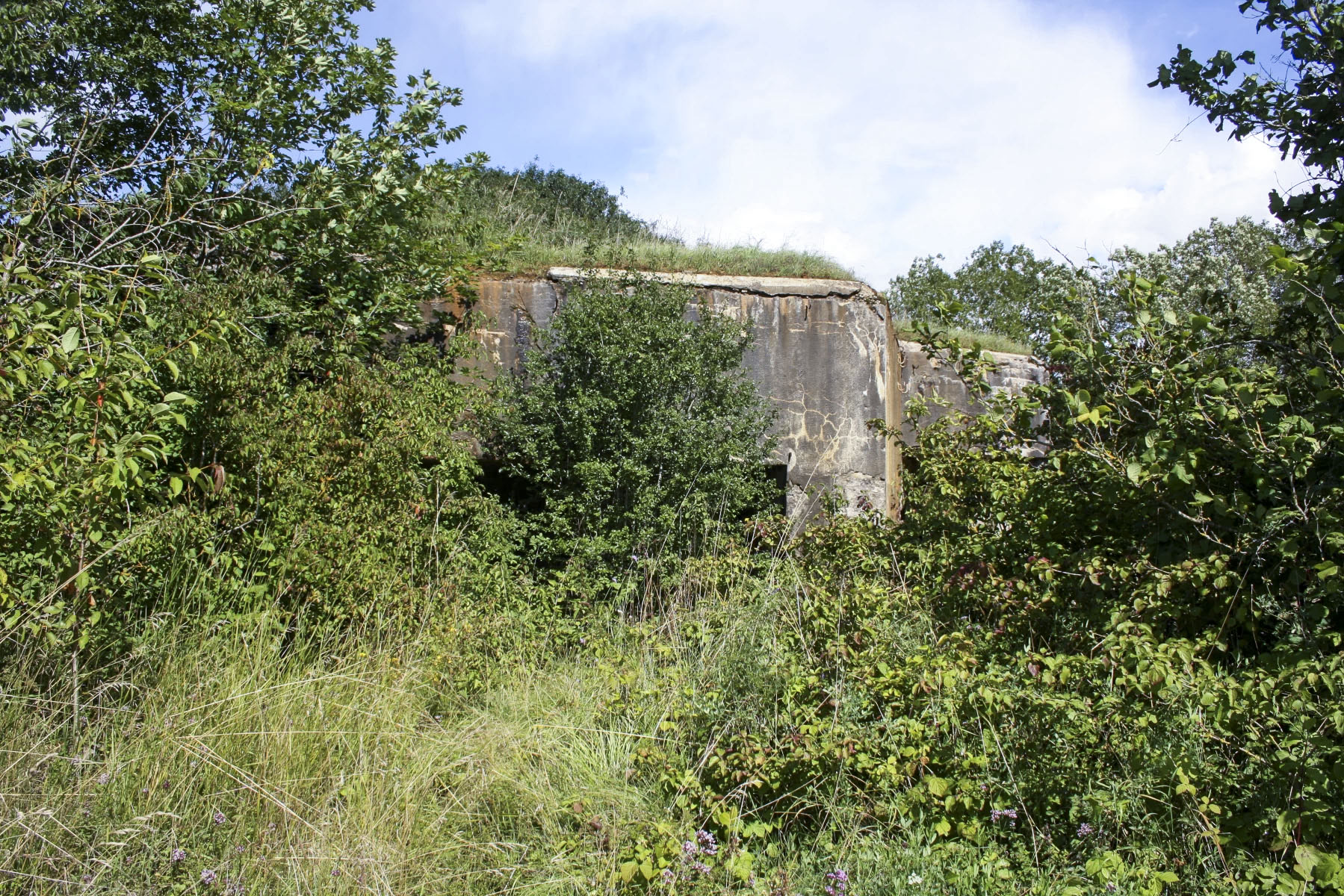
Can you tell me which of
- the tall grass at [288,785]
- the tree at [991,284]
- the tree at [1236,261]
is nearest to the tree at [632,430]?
the tall grass at [288,785]

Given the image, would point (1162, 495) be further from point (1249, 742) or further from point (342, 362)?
point (342, 362)

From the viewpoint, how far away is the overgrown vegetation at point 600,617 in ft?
10.1

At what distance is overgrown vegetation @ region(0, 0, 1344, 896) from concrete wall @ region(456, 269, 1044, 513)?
1425mm

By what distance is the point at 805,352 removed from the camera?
7.52 metres

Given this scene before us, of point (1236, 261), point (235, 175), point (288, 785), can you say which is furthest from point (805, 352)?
point (1236, 261)

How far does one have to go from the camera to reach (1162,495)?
3.79 meters

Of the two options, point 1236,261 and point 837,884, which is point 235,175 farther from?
point 1236,261

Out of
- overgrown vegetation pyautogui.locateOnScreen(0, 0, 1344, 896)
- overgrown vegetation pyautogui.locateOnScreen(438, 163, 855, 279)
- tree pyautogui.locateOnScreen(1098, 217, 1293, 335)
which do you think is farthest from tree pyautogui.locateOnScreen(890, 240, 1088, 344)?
overgrown vegetation pyautogui.locateOnScreen(0, 0, 1344, 896)

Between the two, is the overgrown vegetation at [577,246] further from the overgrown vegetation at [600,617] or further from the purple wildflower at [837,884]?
the purple wildflower at [837,884]

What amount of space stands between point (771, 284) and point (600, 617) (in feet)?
10.7

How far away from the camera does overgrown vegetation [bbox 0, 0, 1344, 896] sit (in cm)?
306

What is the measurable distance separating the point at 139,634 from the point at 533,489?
3205 mm

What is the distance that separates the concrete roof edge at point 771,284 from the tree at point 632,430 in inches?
26.4

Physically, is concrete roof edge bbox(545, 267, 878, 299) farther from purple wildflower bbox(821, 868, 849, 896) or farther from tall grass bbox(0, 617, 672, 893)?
purple wildflower bbox(821, 868, 849, 896)
